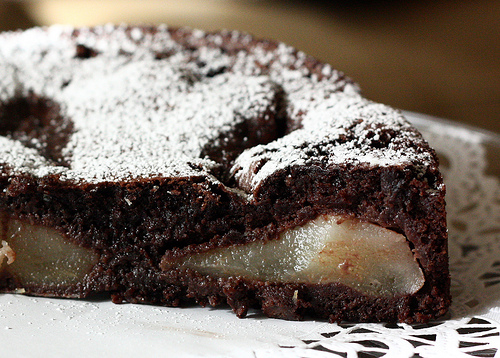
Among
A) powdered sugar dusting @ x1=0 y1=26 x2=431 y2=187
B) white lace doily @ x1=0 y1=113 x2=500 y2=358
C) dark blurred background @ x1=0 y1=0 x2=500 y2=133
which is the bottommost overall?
white lace doily @ x1=0 y1=113 x2=500 y2=358

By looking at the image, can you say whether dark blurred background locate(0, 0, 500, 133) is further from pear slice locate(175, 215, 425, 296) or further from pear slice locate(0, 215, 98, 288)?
pear slice locate(0, 215, 98, 288)

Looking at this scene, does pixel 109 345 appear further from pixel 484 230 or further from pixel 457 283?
pixel 484 230

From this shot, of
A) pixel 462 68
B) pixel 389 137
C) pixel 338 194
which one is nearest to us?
pixel 338 194

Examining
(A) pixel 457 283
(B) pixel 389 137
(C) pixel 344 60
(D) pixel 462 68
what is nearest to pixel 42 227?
(B) pixel 389 137

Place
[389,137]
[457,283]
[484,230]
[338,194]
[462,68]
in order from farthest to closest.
Result: 1. [462,68]
2. [484,230]
3. [457,283]
4. [389,137]
5. [338,194]

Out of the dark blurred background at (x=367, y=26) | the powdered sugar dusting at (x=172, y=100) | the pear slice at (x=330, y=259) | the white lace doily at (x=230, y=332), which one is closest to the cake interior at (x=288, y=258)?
the pear slice at (x=330, y=259)

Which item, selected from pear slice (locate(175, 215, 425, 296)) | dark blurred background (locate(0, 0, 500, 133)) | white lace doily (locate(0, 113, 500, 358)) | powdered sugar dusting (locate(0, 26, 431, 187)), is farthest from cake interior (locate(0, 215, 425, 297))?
dark blurred background (locate(0, 0, 500, 133))

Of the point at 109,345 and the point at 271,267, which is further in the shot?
the point at 271,267
